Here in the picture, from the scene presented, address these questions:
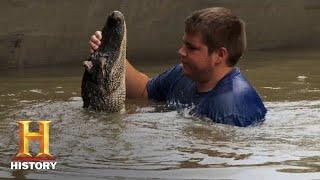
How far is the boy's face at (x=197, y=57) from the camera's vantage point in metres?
4.50

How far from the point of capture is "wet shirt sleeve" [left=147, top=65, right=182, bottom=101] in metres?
4.99

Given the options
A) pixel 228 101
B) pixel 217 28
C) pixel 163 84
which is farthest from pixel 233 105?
pixel 163 84

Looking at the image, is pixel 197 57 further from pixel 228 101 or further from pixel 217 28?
pixel 228 101

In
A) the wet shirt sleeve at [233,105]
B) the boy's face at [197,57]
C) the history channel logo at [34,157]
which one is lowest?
the history channel logo at [34,157]

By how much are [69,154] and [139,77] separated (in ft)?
5.07

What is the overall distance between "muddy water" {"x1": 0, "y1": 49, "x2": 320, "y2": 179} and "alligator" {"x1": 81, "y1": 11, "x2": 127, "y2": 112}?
0.09 metres

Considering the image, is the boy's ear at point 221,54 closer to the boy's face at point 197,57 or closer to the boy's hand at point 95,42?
the boy's face at point 197,57

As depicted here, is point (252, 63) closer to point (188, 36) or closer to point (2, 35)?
point (2, 35)

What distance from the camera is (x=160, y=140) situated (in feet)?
13.4

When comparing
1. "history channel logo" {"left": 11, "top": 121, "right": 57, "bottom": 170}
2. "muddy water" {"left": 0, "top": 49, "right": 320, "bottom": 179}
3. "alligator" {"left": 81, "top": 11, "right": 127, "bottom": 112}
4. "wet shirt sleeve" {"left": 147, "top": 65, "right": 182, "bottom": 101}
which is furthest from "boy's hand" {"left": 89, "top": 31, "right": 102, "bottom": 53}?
"history channel logo" {"left": 11, "top": 121, "right": 57, "bottom": 170}

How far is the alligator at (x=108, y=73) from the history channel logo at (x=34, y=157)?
789mm

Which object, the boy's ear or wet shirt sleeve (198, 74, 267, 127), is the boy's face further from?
wet shirt sleeve (198, 74, 267, 127)

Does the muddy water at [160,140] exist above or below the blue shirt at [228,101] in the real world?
below

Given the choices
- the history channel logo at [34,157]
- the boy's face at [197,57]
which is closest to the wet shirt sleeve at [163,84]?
the boy's face at [197,57]
